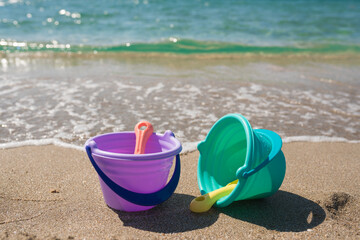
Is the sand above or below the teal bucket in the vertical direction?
below

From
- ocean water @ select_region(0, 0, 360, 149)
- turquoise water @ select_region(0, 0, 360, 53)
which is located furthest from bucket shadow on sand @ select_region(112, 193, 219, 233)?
turquoise water @ select_region(0, 0, 360, 53)

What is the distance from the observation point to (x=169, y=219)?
7.13 feet

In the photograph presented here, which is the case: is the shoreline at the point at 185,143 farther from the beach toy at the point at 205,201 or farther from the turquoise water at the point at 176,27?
the turquoise water at the point at 176,27

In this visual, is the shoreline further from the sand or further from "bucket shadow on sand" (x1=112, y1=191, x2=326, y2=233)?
"bucket shadow on sand" (x1=112, y1=191, x2=326, y2=233)

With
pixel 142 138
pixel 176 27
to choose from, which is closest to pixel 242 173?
pixel 142 138

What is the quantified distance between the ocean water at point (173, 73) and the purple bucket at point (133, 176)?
1191mm

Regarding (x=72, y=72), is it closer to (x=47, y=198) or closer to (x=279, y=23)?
(x=47, y=198)

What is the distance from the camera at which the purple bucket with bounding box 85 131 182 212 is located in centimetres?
200

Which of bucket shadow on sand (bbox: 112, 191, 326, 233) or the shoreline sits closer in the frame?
bucket shadow on sand (bbox: 112, 191, 326, 233)

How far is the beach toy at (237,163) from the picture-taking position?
81.7 inches

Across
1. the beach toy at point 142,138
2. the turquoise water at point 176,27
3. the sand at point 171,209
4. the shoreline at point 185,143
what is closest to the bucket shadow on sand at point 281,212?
the sand at point 171,209

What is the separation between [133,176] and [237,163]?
0.85 meters

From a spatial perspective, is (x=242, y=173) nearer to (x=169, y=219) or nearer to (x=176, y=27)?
(x=169, y=219)

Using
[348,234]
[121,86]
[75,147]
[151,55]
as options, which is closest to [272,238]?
[348,234]
